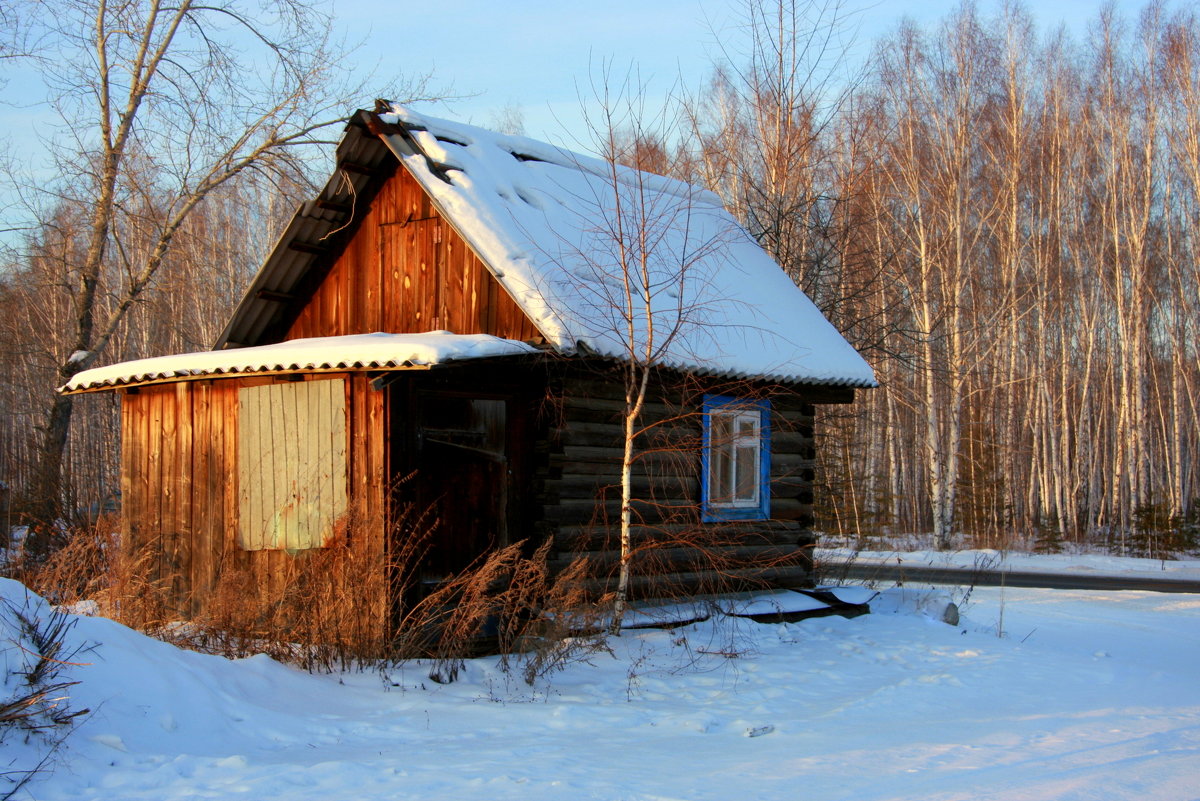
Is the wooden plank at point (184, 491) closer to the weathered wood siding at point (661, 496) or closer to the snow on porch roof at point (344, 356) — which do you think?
the snow on porch roof at point (344, 356)

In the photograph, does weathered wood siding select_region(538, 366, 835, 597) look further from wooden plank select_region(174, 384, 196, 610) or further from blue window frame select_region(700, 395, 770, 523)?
wooden plank select_region(174, 384, 196, 610)

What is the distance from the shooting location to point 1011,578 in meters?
19.9

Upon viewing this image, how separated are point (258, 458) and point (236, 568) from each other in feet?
3.59

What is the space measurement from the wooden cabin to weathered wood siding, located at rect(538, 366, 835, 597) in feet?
0.11

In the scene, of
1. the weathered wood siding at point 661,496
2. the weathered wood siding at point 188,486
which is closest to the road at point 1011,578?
the weathered wood siding at point 661,496

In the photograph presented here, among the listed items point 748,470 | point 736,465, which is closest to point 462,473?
point 736,465

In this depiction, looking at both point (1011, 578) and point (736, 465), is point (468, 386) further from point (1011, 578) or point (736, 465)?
point (1011, 578)

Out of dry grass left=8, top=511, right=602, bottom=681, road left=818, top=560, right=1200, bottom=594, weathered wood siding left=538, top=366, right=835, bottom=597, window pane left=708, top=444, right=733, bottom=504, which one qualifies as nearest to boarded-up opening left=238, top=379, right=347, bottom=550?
dry grass left=8, top=511, right=602, bottom=681

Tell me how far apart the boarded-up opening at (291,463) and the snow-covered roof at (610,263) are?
2063 mm

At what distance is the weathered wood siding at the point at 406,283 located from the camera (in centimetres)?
1065

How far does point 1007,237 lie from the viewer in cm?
2928

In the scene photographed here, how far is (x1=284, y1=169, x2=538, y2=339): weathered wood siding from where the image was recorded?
1065cm

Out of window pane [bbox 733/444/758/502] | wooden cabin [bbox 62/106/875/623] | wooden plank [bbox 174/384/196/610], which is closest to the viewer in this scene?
wooden cabin [bbox 62/106/875/623]

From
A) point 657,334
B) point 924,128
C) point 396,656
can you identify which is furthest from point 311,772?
point 924,128
